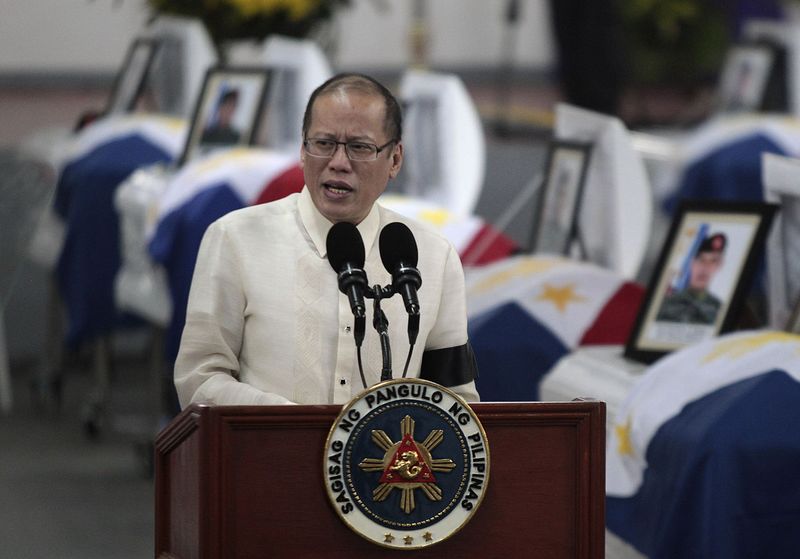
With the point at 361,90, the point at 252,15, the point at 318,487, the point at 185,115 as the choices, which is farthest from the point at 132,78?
the point at 318,487

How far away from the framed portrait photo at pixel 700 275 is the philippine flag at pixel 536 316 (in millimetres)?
285

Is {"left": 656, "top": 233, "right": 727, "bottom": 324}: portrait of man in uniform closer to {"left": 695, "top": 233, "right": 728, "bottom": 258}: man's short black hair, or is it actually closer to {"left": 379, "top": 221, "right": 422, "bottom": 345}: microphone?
{"left": 695, "top": 233, "right": 728, "bottom": 258}: man's short black hair

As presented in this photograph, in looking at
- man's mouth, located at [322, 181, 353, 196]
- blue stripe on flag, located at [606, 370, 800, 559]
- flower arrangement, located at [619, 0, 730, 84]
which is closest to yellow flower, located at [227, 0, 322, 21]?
blue stripe on flag, located at [606, 370, 800, 559]

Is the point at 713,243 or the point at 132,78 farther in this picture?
the point at 132,78

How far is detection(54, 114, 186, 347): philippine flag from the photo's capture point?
17.1ft

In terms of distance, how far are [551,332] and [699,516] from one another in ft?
3.42

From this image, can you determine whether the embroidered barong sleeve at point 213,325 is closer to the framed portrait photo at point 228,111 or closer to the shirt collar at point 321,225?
the shirt collar at point 321,225

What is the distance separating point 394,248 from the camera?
191 centimetres

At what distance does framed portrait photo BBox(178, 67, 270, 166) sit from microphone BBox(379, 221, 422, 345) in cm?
303

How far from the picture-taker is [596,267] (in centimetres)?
387

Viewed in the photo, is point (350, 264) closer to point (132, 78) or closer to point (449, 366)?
point (449, 366)

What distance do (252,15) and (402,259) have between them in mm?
3774

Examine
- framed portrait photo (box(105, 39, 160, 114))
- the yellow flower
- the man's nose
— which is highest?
the man's nose

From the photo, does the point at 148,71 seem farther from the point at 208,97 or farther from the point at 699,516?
the point at 699,516
